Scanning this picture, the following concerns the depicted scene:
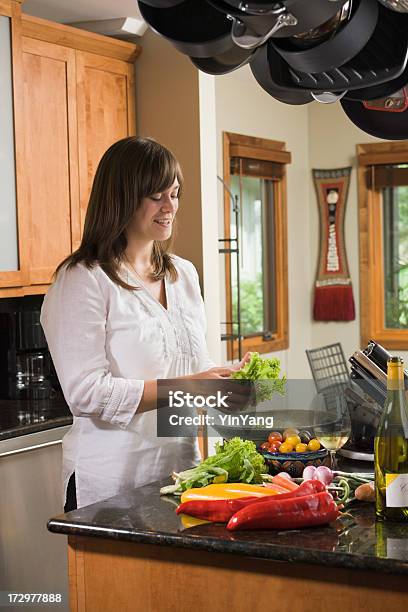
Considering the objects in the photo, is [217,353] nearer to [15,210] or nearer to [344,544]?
[15,210]

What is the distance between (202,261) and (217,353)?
430 millimetres

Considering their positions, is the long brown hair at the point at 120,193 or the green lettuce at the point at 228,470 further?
the long brown hair at the point at 120,193

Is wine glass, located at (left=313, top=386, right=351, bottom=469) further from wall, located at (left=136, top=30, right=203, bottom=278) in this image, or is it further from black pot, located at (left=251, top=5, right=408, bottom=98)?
wall, located at (left=136, top=30, right=203, bottom=278)

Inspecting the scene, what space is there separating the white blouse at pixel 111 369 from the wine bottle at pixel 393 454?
78 centimetres

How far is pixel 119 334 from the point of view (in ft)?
8.27

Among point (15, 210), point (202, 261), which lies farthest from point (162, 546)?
point (202, 261)

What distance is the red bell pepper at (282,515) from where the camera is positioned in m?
1.81

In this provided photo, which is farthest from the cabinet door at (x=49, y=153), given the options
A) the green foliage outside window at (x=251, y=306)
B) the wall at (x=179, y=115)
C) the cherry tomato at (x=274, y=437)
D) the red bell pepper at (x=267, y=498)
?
the green foliage outside window at (x=251, y=306)

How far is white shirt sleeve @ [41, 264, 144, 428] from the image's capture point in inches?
96.0

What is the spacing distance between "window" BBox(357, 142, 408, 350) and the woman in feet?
13.7

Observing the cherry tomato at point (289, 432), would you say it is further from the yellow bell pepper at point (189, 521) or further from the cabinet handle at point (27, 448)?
→ the cabinet handle at point (27, 448)

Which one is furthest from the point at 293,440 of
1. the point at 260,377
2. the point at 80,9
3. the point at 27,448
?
the point at 80,9

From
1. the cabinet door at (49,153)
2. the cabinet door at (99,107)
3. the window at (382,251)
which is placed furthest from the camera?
the window at (382,251)

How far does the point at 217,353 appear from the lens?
422cm
